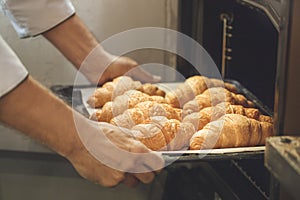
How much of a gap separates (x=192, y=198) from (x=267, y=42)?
0.43m

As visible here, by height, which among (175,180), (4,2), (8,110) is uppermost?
(4,2)

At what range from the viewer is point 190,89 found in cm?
133

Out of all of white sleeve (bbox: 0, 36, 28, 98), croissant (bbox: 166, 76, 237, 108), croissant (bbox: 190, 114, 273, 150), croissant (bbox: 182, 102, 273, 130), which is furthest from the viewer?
croissant (bbox: 166, 76, 237, 108)

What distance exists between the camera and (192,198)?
1422mm

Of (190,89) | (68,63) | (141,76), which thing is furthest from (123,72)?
(68,63)

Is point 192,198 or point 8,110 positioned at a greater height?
point 8,110

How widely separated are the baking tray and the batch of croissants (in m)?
0.03

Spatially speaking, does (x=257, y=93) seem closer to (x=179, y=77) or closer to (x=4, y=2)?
(x=179, y=77)

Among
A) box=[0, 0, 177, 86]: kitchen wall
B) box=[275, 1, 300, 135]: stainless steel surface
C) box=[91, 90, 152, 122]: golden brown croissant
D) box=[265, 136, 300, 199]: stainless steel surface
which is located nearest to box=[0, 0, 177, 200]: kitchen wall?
box=[0, 0, 177, 86]: kitchen wall

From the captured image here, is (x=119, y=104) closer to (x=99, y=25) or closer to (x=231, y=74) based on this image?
(x=231, y=74)

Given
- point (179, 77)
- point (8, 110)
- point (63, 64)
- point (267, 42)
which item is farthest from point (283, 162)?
point (63, 64)

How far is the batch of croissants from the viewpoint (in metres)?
1.06

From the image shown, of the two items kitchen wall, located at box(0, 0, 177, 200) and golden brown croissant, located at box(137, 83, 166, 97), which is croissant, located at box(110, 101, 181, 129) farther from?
kitchen wall, located at box(0, 0, 177, 200)

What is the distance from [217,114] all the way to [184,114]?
0.08m
